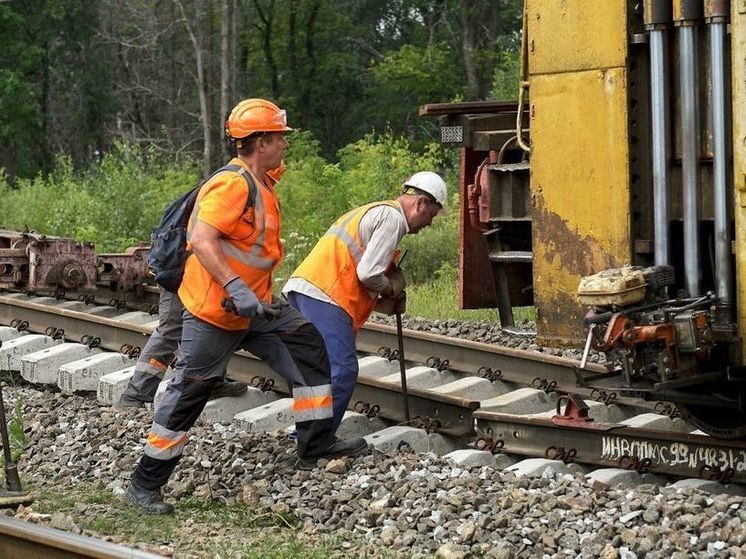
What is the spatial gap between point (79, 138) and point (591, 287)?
37230 mm

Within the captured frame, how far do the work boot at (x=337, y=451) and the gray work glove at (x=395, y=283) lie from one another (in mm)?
884

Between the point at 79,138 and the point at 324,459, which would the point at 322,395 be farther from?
the point at 79,138

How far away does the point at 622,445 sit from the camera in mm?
7148

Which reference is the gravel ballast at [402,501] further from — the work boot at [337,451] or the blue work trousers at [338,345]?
the blue work trousers at [338,345]

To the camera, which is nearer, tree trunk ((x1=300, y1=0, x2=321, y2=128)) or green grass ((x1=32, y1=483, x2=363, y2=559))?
green grass ((x1=32, y1=483, x2=363, y2=559))

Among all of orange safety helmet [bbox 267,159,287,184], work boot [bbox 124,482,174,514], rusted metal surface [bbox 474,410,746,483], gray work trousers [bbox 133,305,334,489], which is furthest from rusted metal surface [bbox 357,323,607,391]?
work boot [bbox 124,482,174,514]

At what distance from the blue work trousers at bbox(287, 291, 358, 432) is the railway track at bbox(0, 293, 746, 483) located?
1.20 feet

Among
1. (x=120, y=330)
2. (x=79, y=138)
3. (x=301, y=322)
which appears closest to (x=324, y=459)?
(x=301, y=322)

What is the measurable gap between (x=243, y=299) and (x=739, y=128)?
2433 millimetres

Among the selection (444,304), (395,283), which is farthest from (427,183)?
(444,304)

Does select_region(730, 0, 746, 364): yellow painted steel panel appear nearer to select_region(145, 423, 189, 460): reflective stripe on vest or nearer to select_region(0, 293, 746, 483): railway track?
select_region(0, 293, 746, 483): railway track

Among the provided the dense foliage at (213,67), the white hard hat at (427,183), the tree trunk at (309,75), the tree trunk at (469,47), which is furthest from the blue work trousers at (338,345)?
the tree trunk at (309,75)

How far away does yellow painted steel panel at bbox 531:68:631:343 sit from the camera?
21.1 ft

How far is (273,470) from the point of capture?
7.12 metres
